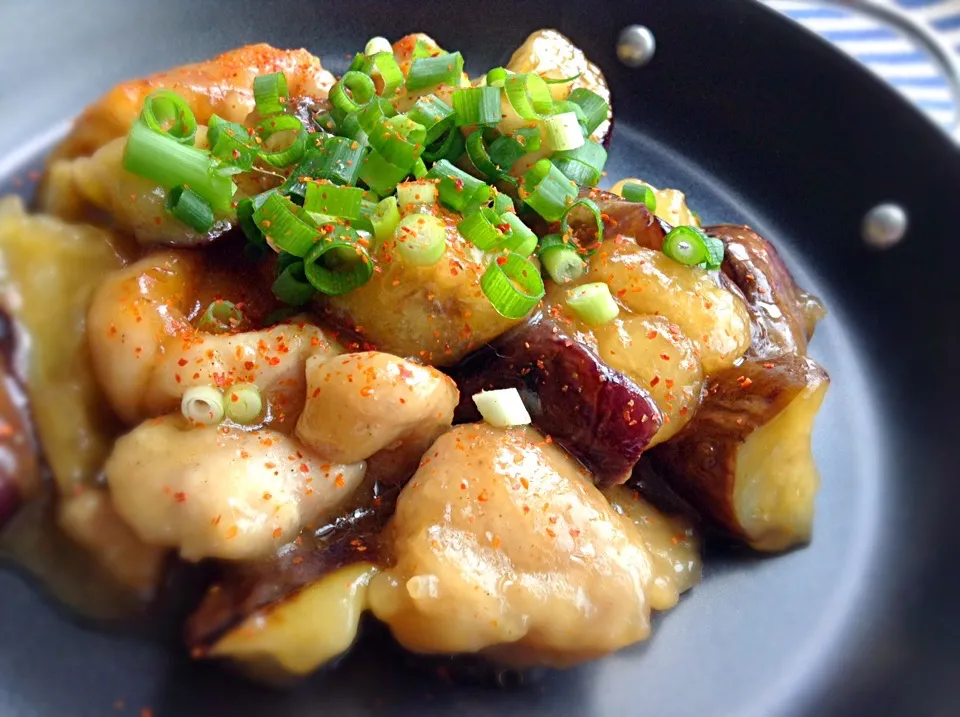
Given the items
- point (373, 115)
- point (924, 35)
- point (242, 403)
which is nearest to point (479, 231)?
point (373, 115)

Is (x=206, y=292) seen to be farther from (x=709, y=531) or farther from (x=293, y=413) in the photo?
(x=709, y=531)

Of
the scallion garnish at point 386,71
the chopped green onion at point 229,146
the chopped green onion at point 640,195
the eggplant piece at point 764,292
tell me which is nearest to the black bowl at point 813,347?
the eggplant piece at point 764,292

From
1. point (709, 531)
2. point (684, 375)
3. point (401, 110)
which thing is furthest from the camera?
point (401, 110)

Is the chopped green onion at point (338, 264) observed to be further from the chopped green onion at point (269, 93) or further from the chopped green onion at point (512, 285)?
the chopped green onion at point (269, 93)

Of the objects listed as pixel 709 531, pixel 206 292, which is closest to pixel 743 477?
pixel 709 531

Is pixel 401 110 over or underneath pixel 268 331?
over
